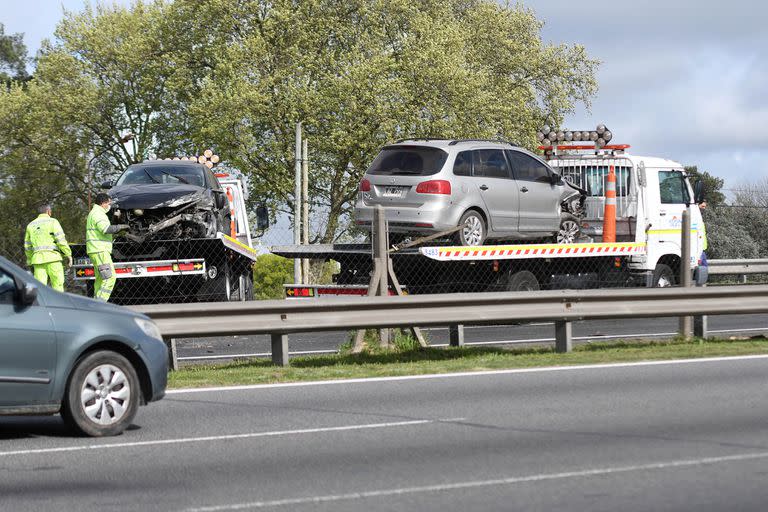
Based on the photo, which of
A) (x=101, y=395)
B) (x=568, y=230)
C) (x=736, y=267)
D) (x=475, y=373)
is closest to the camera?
(x=101, y=395)

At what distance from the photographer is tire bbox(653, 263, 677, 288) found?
19312 millimetres

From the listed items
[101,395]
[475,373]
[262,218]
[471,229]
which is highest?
[262,218]

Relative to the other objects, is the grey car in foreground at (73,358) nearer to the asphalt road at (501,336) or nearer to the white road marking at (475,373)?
the white road marking at (475,373)

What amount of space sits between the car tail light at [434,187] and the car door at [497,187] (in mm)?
655

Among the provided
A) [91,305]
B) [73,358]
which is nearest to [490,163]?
[91,305]

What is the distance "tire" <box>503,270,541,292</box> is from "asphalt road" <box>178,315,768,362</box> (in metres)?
0.74

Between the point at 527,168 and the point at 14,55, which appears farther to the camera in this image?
the point at 14,55

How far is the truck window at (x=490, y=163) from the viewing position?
16484mm

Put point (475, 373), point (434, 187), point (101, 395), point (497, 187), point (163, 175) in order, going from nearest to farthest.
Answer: point (101, 395) < point (475, 373) < point (434, 187) < point (497, 187) < point (163, 175)

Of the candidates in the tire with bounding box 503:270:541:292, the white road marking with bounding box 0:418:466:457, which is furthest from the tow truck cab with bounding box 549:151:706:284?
the white road marking with bounding box 0:418:466:457

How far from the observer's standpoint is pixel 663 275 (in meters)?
19.5

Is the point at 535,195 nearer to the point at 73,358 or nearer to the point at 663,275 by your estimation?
the point at 663,275

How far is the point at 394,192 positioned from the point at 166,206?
3827 millimetres

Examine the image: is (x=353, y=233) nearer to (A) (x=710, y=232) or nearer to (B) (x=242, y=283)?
(A) (x=710, y=232)
